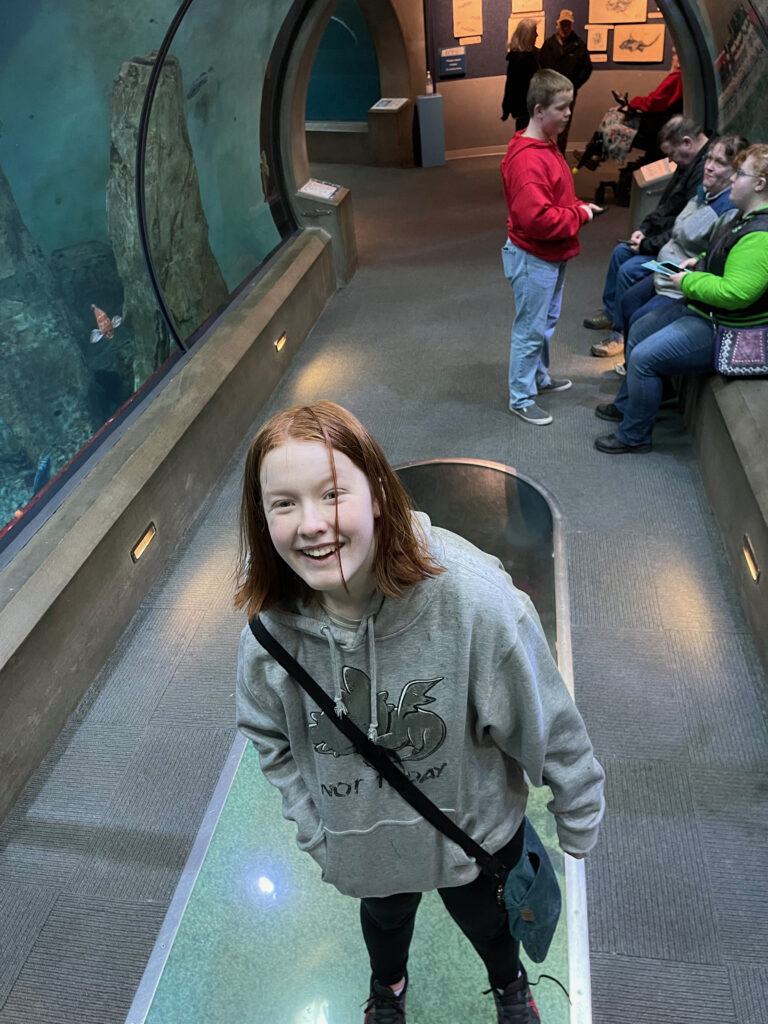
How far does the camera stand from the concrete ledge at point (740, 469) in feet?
11.3

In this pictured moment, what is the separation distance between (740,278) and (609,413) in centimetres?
154

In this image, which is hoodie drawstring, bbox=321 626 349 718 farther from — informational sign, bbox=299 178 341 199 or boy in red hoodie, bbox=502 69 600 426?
informational sign, bbox=299 178 341 199

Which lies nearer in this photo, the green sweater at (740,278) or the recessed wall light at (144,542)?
the green sweater at (740,278)

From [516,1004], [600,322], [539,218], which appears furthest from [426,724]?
[600,322]

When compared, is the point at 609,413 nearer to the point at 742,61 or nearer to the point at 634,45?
the point at 742,61

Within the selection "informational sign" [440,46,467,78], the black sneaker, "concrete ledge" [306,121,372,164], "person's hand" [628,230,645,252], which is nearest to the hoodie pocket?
the black sneaker

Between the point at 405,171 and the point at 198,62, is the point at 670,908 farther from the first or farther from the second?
the point at 405,171

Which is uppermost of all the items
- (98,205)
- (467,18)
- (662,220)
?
(467,18)

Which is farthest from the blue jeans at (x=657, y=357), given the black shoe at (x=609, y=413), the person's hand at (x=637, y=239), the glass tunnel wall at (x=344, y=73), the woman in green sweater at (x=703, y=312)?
the glass tunnel wall at (x=344, y=73)

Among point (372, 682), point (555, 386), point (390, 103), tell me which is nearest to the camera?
point (372, 682)

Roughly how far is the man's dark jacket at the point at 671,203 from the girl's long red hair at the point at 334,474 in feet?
16.1

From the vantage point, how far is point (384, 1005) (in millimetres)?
2232

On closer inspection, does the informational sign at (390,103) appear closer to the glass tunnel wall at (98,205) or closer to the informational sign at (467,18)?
the informational sign at (467,18)

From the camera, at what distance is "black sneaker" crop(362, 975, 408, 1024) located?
87.5 inches
